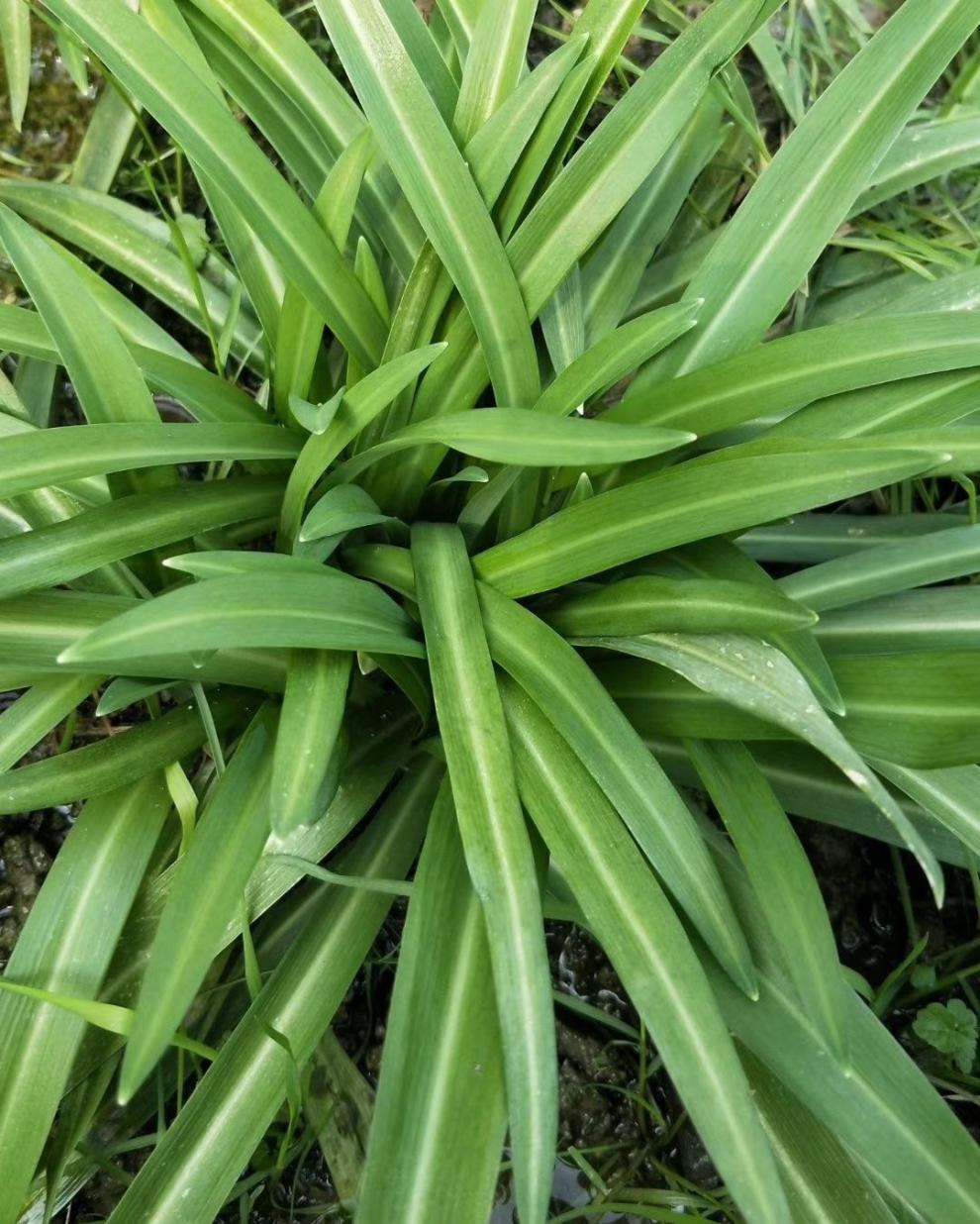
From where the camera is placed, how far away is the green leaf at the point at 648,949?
48 centimetres

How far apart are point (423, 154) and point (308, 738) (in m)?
0.43

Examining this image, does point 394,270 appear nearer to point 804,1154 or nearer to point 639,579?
point 639,579

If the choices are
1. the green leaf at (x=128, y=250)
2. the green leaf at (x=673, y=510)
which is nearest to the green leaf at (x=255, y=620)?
the green leaf at (x=673, y=510)

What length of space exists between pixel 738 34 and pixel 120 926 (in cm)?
81

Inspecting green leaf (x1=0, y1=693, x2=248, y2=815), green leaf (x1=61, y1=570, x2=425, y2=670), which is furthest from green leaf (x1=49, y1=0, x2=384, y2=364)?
green leaf (x1=0, y1=693, x2=248, y2=815)

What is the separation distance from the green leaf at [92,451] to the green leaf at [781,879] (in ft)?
1.35

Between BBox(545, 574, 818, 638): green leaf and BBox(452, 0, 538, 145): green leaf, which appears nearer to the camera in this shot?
BBox(545, 574, 818, 638): green leaf

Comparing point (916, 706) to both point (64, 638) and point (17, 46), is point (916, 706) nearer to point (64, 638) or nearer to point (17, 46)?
point (64, 638)

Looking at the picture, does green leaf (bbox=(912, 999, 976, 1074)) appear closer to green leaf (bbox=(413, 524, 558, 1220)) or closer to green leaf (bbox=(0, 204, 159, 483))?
green leaf (bbox=(413, 524, 558, 1220))

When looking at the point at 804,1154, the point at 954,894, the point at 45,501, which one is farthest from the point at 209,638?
the point at 954,894

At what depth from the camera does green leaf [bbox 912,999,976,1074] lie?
2.76ft

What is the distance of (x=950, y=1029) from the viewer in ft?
2.76

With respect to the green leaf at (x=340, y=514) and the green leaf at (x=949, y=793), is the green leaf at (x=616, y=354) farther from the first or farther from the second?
the green leaf at (x=949, y=793)

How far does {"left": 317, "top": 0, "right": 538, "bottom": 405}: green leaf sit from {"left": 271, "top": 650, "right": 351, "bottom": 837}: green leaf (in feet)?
0.92
